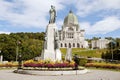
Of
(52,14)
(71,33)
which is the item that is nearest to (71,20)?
(71,33)

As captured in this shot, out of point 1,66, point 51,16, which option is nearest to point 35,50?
point 1,66

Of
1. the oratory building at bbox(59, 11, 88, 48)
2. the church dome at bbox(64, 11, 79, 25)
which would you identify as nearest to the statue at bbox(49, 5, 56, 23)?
the oratory building at bbox(59, 11, 88, 48)

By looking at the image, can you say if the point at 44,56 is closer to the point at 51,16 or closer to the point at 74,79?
the point at 51,16

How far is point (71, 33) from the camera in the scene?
149250 mm

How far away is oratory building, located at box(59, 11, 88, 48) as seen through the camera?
142250mm

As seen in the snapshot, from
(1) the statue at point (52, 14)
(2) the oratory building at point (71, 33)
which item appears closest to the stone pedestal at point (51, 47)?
(1) the statue at point (52, 14)

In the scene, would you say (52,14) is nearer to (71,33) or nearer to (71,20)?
(71,33)

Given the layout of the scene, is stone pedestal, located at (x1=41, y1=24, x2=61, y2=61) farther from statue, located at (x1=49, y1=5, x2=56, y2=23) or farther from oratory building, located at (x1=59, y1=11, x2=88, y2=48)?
oratory building, located at (x1=59, y1=11, x2=88, y2=48)

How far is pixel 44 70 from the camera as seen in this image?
23.1 meters

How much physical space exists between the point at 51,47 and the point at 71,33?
12163 cm

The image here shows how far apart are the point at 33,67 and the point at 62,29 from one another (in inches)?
5011

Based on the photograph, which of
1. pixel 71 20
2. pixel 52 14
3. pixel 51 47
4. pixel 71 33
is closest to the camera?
pixel 51 47

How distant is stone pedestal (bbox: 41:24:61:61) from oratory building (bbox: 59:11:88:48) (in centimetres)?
11320

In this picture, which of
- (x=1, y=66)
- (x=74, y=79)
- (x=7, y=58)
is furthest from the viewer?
(x=7, y=58)
